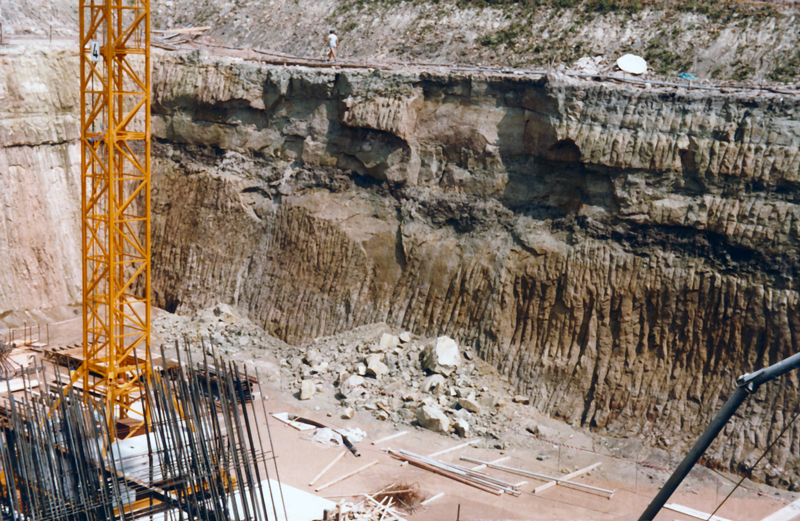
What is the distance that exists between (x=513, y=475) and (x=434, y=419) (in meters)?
2.36

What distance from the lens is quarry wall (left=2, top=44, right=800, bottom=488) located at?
59.6ft

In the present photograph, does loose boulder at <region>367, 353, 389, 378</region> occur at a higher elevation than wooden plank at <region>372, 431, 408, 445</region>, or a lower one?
higher

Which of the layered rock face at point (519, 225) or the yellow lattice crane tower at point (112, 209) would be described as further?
the layered rock face at point (519, 225)

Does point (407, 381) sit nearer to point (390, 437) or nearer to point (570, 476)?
point (390, 437)

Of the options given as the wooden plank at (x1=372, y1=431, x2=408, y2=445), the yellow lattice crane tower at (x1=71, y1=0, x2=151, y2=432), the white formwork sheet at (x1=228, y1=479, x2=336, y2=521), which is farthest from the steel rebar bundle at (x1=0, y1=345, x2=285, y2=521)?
the wooden plank at (x1=372, y1=431, x2=408, y2=445)

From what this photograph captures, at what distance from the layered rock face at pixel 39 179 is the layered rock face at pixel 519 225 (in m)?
2.63

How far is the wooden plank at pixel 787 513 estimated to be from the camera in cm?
1597

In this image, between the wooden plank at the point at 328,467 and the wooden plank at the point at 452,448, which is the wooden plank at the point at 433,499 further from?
the wooden plank at the point at 328,467

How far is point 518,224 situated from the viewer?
21.2m

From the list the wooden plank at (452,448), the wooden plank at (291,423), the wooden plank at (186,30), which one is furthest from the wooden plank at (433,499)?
the wooden plank at (186,30)

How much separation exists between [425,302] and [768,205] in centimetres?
877

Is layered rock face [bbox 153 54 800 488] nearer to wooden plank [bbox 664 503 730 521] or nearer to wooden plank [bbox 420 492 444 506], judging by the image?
wooden plank [bbox 664 503 730 521]

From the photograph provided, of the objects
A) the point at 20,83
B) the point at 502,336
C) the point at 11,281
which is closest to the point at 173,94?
the point at 20,83

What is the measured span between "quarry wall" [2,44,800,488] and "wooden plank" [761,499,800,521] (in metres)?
0.70
